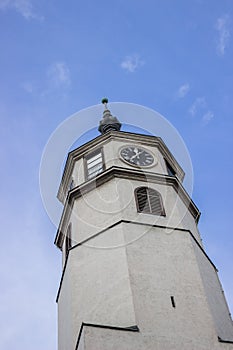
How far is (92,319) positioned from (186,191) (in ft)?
33.2

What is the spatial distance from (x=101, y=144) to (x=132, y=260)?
10.1m

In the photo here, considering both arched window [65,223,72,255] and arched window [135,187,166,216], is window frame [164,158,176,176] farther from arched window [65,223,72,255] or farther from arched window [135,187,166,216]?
arched window [65,223,72,255]

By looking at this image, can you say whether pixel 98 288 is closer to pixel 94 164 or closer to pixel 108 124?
pixel 94 164

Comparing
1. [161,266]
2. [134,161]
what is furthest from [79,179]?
[161,266]

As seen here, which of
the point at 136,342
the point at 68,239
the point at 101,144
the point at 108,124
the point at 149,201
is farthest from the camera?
the point at 108,124

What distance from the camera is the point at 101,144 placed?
102 ft

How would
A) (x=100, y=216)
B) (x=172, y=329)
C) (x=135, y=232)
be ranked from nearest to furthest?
(x=172, y=329) → (x=135, y=232) → (x=100, y=216)

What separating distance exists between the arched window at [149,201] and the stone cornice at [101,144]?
16.5ft

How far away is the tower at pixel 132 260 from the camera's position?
64.4 ft

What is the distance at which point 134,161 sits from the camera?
1152 inches

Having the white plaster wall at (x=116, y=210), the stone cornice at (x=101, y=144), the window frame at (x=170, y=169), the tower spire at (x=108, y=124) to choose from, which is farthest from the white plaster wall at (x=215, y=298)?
the tower spire at (x=108, y=124)

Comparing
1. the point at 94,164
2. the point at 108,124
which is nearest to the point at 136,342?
the point at 94,164

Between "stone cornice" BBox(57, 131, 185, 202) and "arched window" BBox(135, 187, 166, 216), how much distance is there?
5.04 metres

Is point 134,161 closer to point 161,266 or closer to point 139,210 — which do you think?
point 139,210
